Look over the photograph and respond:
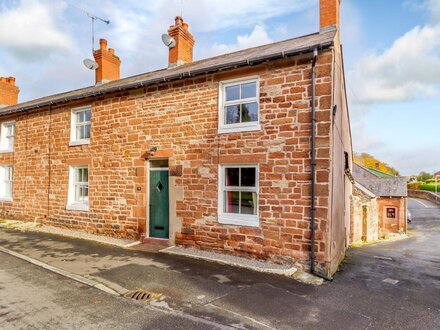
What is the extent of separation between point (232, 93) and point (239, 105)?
1.46 ft

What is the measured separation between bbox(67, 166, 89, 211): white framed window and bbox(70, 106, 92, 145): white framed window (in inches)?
41.8

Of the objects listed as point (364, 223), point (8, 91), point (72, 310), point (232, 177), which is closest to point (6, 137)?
point (8, 91)

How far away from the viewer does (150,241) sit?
939 centimetres

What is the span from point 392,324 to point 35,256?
7996 millimetres

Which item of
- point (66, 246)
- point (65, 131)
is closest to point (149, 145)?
point (66, 246)

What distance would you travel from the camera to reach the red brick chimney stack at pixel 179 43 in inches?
485

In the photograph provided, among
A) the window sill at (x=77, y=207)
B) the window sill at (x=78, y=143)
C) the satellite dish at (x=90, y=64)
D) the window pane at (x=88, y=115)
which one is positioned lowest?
the window sill at (x=77, y=207)

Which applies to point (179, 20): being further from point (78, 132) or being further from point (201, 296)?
point (201, 296)

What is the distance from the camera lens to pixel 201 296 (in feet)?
17.4

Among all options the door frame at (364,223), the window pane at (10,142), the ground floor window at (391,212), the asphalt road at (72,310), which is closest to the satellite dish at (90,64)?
the window pane at (10,142)

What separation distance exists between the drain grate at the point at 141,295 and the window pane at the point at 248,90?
5336 millimetres

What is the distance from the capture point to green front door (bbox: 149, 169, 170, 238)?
9.33m

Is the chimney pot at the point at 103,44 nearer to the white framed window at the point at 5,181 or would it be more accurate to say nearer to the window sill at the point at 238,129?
the white framed window at the point at 5,181

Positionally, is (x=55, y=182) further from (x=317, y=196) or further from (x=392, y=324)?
(x=392, y=324)
